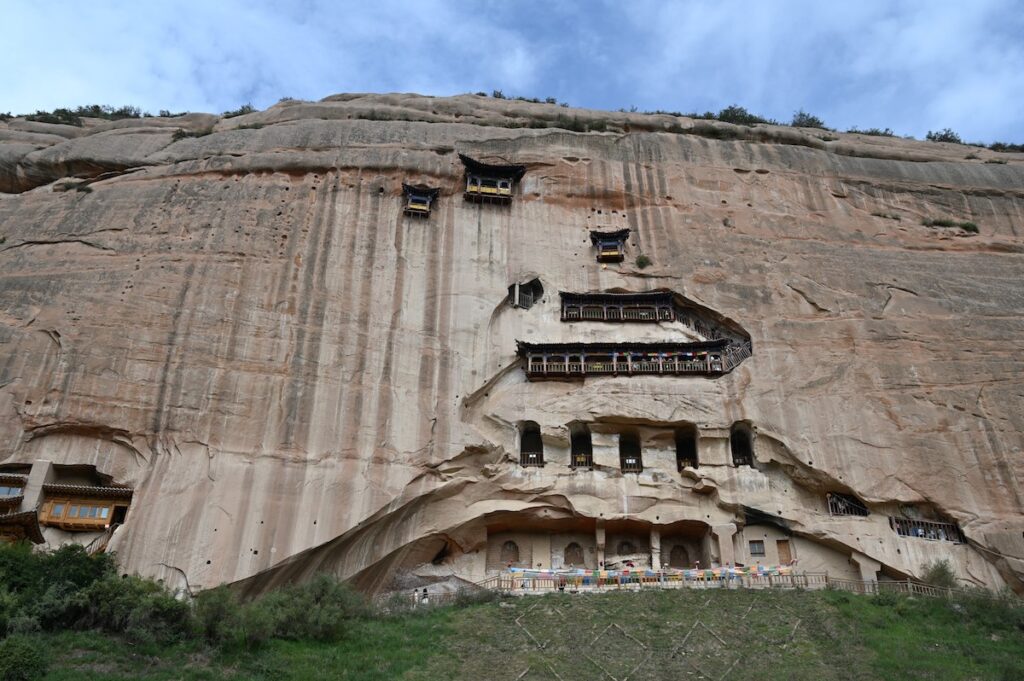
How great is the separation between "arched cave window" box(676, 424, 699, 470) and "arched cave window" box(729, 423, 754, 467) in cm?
128

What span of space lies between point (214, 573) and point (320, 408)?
5.72 metres

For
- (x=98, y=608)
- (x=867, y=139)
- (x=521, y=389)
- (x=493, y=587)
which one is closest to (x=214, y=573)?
(x=98, y=608)

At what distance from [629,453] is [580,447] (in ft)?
5.80

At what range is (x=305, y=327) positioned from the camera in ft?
88.5

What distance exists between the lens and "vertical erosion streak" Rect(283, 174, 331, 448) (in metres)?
25.3

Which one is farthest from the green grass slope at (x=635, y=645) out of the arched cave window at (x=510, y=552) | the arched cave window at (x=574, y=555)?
the arched cave window at (x=574, y=555)

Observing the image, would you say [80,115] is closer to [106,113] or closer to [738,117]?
[106,113]

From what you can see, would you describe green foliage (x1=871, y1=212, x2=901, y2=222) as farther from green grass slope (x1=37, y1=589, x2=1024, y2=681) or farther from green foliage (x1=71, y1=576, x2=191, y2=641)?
green foliage (x1=71, y1=576, x2=191, y2=641)

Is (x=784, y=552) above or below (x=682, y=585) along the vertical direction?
above

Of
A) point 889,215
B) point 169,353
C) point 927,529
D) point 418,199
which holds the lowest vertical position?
point 927,529

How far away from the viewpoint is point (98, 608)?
770 inches

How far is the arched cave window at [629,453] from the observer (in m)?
28.3

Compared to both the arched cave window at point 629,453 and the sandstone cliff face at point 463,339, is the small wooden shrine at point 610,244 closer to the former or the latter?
the sandstone cliff face at point 463,339

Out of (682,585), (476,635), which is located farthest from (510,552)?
(476,635)
